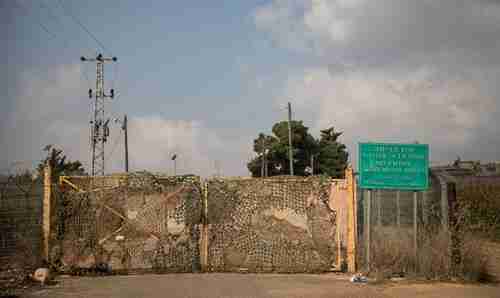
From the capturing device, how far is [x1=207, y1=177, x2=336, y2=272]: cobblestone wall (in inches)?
514

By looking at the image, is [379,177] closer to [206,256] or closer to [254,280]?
[254,280]

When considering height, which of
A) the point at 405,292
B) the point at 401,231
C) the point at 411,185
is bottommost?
the point at 405,292

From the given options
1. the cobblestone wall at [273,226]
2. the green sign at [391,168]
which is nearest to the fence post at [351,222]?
the cobblestone wall at [273,226]

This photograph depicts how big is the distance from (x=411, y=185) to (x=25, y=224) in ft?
28.2

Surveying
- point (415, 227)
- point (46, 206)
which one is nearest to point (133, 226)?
point (46, 206)

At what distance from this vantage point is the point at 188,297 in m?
10.0

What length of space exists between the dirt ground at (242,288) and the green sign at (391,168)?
6.87ft

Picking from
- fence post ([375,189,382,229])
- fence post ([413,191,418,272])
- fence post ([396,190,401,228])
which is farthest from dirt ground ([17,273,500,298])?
fence post ([396,190,401,228])

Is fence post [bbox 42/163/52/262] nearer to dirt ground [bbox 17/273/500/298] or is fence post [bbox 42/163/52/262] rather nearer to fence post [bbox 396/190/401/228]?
dirt ground [bbox 17/273/500/298]

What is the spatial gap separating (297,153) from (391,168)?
133ft

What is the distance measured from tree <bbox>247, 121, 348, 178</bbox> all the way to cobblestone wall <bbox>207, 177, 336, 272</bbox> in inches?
1433

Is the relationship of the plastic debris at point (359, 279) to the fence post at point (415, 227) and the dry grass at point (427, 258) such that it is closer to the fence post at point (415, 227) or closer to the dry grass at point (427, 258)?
the dry grass at point (427, 258)

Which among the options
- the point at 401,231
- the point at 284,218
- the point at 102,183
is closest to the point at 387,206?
→ the point at 401,231

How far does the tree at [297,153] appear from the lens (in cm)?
5168
